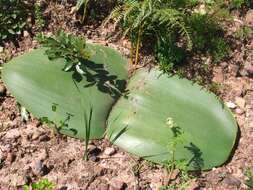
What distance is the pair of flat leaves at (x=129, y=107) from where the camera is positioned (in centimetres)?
383

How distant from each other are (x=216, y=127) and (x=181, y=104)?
30 cm

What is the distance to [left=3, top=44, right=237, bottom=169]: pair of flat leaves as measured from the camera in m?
3.83

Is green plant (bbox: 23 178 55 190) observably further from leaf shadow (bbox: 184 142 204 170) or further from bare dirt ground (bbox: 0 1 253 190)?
leaf shadow (bbox: 184 142 204 170)

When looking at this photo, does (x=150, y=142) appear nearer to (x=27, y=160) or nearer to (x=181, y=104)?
(x=181, y=104)

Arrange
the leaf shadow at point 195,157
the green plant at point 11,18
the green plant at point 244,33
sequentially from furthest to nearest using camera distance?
1. the green plant at point 244,33
2. the green plant at point 11,18
3. the leaf shadow at point 195,157

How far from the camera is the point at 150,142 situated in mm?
3832

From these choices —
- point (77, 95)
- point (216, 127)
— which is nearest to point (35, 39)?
point (77, 95)

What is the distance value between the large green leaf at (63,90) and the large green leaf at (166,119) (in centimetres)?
11

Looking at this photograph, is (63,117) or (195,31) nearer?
(63,117)

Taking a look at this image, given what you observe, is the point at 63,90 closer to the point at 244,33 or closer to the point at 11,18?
the point at 11,18

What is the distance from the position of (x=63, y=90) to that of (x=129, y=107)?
1.59 feet

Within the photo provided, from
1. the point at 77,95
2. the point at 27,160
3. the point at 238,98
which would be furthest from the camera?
the point at 238,98

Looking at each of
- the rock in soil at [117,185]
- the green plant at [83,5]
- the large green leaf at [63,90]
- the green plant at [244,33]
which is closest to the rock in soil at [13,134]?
the large green leaf at [63,90]

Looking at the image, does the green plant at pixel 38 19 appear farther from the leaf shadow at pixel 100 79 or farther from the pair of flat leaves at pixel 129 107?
the leaf shadow at pixel 100 79
